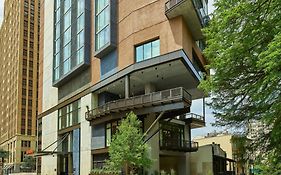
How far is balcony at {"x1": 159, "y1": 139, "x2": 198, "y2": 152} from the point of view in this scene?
3891 cm

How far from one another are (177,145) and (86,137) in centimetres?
1102

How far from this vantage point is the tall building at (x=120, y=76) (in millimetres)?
33406

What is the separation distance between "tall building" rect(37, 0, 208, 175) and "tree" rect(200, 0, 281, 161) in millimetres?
19237

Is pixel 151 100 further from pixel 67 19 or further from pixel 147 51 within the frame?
pixel 67 19

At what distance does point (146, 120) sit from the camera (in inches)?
1474

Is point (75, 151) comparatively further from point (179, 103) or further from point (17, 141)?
point (17, 141)

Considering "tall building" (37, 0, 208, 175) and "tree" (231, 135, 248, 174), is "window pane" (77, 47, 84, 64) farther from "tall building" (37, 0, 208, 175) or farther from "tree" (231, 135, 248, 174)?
"tree" (231, 135, 248, 174)

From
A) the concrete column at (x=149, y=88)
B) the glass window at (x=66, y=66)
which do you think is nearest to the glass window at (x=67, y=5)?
the glass window at (x=66, y=66)

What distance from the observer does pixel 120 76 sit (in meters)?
37.3

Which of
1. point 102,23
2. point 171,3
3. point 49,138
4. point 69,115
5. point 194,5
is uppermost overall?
point 102,23

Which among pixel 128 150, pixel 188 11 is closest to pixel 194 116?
pixel 188 11

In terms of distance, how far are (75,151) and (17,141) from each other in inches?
2927

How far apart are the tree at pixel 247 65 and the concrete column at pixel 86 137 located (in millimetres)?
31874

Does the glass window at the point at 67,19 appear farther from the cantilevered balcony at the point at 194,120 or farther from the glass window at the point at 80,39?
the cantilevered balcony at the point at 194,120
